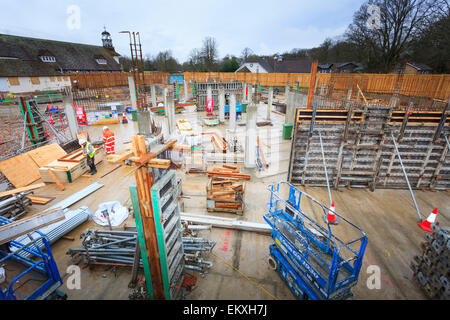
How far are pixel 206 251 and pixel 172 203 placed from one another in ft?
7.66

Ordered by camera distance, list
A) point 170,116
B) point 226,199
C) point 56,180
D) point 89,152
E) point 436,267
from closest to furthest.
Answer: point 436,267 → point 226,199 → point 56,180 → point 89,152 → point 170,116

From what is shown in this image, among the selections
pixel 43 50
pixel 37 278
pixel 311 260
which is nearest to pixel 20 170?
pixel 37 278

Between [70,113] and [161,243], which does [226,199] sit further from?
[70,113]

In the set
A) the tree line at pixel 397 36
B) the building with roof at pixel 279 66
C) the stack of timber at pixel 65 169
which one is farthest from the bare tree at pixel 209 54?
the stack of timber at pixel 65 169

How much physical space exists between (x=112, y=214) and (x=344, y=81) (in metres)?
13.7

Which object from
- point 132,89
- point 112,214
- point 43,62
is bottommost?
point 112,214

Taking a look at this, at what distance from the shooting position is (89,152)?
9.73 m

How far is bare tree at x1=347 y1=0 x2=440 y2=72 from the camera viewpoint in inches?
1029

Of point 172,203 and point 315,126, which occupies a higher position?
point 315,126

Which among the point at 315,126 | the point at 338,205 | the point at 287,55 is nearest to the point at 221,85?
the point at 315,126

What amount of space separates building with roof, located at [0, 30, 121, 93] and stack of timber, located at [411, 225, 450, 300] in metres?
41.0

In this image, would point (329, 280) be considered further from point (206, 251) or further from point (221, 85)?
point (221, 85)

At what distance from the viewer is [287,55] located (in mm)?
78812
